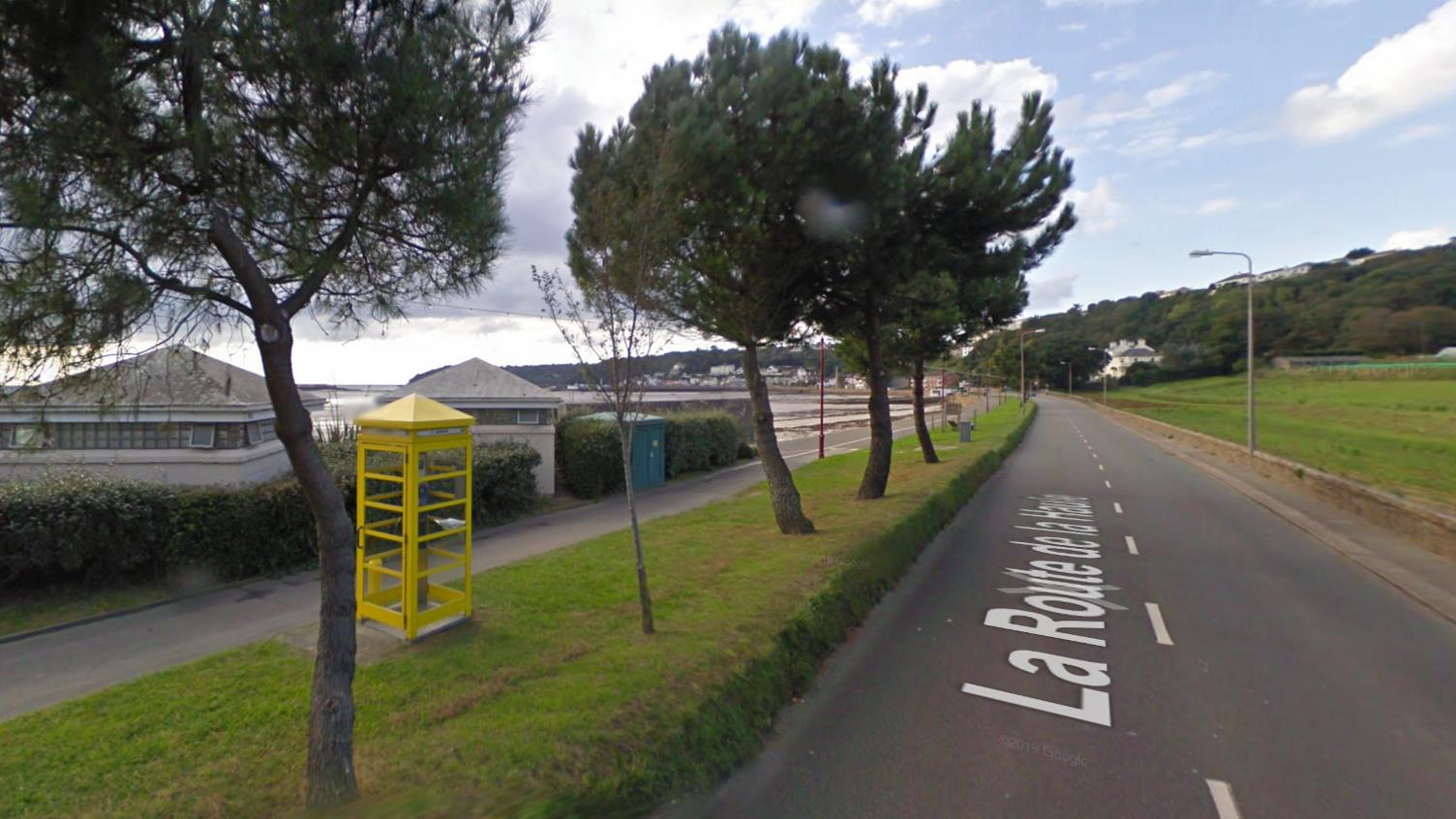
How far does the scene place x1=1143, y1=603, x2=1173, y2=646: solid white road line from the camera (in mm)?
7000

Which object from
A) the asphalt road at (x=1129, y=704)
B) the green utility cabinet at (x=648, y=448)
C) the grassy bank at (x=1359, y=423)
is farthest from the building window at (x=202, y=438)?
the grassy bank at (x=1359, y=423)

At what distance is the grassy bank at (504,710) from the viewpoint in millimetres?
3666

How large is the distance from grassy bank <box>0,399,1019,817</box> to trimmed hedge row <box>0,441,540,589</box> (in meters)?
2.74

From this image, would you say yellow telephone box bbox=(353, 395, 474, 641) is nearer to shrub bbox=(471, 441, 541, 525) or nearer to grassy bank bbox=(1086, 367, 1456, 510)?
shrub bbox=(471, 441, 541, 525)

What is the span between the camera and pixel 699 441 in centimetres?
2016

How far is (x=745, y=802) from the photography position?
4074 mm

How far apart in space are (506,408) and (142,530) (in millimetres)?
7528

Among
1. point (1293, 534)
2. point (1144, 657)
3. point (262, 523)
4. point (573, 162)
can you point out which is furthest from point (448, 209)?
point (1293, 534)

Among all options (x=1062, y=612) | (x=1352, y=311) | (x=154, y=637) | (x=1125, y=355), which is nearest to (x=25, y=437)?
(x=154, y=637)

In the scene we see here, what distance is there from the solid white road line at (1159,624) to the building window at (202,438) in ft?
38.2

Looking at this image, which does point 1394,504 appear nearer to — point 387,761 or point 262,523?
point 387,761

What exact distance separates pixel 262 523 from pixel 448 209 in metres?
6.33

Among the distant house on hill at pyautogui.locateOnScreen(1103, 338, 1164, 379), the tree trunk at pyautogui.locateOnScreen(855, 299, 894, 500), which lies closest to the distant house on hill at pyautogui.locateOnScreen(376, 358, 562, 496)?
the tree trunk at pyautogui.locateOnScreen(855, 299, 894, 500)

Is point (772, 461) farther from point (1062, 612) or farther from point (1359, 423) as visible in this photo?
point (1359, 423)
